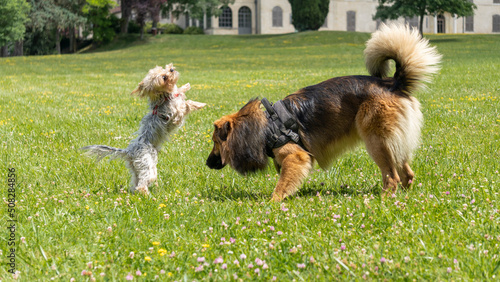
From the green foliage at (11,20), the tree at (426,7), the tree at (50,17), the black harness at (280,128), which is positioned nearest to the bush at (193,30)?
the tree at (50,17)

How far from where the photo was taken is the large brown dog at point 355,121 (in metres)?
4.72

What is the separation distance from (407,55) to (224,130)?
1989mm

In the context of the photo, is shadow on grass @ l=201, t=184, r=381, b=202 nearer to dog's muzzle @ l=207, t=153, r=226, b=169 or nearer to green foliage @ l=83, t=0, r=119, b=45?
dog's muzzle @ l=207, t=153, r=226, b=169

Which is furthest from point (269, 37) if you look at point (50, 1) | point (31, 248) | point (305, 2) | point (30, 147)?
point (31, 248)

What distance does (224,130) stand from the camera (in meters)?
5.06

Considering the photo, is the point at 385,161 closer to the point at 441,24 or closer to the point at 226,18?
the point at 226,18

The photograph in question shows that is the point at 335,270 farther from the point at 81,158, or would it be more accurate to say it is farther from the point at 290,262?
the point at 81,158

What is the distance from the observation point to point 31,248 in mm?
3465

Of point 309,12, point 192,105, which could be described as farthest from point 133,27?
point 192,105

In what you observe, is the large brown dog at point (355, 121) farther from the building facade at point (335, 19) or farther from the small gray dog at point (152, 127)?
the building facade at point (335, 19)

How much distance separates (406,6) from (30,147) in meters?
46.7

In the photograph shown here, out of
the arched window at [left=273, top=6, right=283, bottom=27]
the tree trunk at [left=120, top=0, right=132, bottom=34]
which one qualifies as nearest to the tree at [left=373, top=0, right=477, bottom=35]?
the arched window at [left=273, top=6, right=283, bottom=27]

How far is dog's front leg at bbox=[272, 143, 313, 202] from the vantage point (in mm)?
4785

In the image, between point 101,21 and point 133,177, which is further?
point 101,21
